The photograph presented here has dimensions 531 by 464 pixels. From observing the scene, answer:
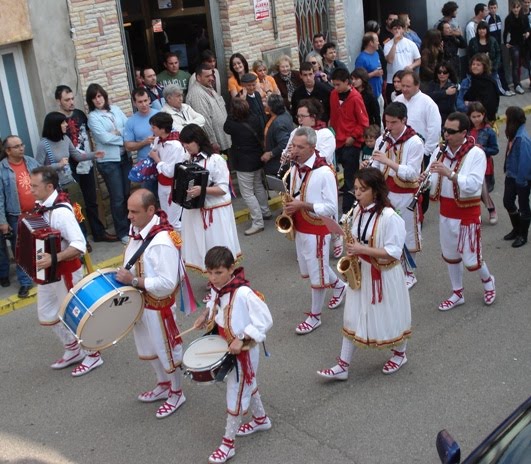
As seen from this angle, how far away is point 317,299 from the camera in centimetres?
818

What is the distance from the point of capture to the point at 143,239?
665 centimetres

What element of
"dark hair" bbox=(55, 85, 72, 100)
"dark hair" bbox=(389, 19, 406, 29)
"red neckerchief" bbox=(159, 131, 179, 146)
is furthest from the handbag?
"dark hair" bbox=(389, 19, 406, 29)

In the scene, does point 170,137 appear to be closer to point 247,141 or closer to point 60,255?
point 247,141

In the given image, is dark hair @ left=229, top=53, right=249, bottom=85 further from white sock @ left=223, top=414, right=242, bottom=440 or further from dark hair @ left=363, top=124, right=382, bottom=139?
white sock @ left=223, top=414, right=242, bottom=440

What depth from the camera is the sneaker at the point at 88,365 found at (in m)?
7.80

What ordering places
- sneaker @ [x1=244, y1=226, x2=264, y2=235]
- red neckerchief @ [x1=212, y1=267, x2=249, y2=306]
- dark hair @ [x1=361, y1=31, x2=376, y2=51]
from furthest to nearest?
dark hair @ [x1=361, y1=31, x2=376, y2=51] < sneaker @ [x1=244, y1=226, x2=264, y2=235] < red neckerchief @ [x1=212, y1=267, x2=249, y2=306]

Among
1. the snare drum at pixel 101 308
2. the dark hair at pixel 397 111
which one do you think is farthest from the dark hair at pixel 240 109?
the snare drum at pixel 101 308

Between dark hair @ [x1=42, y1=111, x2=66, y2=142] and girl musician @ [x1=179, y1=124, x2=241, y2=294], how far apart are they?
2235mm

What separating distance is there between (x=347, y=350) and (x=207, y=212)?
229cm

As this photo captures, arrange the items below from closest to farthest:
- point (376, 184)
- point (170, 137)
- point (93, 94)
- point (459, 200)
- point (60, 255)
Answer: point (376, 184), point (60, 255), point (459, 200), point (170, 137), point (93, 94)

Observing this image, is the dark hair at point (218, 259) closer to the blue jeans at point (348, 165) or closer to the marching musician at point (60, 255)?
the marching musician at point (60, 255)

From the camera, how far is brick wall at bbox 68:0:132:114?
1133cm

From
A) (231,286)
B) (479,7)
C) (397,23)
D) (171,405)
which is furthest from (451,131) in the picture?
(479,7)

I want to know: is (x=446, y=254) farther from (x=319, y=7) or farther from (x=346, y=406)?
(x=319, y=7)
